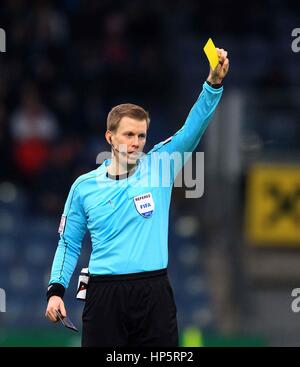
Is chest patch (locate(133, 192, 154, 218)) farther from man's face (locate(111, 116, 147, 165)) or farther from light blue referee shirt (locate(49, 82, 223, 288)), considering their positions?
man's face (locate(111, 116, 147, 165))

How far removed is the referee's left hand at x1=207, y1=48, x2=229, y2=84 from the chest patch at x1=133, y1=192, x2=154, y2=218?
0.70 metres

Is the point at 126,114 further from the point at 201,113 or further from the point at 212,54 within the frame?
the point at 212,54

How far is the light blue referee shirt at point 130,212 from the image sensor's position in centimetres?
649

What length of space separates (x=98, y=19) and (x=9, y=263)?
11.8 feet

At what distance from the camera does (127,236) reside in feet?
21.4

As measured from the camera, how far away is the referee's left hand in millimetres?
6398

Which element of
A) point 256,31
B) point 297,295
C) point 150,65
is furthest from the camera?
point 256,31

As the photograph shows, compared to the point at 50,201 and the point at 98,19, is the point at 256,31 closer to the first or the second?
the point at 98,19

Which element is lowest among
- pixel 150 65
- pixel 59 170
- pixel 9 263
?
pixel 9 263

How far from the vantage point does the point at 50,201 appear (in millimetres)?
14234

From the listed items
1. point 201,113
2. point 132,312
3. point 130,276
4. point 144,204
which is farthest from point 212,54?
point 132,312

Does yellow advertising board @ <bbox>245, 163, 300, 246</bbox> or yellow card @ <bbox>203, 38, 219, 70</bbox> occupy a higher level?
yellow advertising board @ <bbox>245, 163, 300, 246</bbox>

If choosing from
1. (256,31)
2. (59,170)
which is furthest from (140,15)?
(59,170)

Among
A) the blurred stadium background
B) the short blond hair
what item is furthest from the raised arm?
the blurred stadium background
